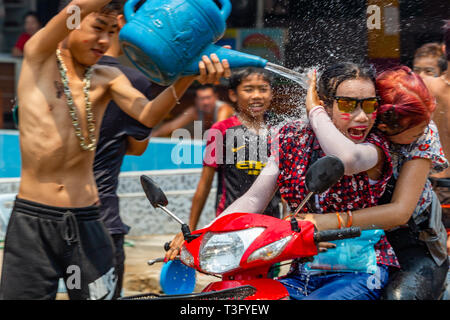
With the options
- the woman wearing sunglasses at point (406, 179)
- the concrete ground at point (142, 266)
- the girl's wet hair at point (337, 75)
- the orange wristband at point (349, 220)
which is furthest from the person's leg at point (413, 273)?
the concrete ground at point (142, 266)

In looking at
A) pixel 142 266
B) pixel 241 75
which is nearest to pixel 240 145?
pixel 241 75

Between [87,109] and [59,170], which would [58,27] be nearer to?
[87,109]

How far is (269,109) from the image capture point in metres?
3.01

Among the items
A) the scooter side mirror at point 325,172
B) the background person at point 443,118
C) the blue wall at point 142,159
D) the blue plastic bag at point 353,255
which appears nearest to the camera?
the scooter side mirror at point 325,172

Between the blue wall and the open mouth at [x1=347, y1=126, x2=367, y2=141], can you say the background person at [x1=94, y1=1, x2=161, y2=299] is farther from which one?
the blue wall

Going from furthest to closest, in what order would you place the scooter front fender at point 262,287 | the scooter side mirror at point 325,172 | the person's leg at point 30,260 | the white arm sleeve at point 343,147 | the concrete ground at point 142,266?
1. the concrete ground at point 142,266
2. the person's leg at point 30,260
3. the white arm sleeve at point 343,147
4. the scooter front fender at point 262,287
5. the scooter side mirror at point 325,172

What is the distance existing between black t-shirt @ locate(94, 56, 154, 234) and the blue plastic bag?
164 centimetres

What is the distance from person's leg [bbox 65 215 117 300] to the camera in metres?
3.14

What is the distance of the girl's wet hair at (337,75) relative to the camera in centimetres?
262

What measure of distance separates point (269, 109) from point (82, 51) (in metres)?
0.88

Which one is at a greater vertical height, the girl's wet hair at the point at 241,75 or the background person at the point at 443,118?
the girl's wet hair at the point at 241,75

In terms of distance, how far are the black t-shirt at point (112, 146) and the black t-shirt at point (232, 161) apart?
386 millimetres

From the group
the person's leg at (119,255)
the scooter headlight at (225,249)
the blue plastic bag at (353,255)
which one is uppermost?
the scooter headlight at (225,249)

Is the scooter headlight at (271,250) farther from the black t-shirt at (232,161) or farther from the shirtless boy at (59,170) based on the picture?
the black t-shirt at (232,161)
